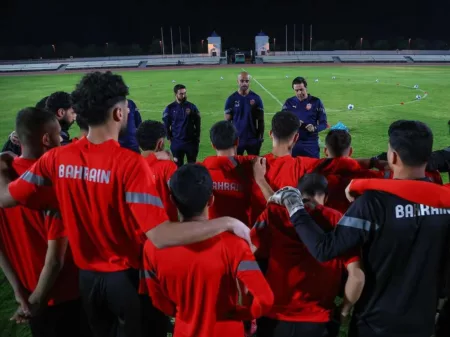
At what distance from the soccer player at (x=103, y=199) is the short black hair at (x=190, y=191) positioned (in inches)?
6.7

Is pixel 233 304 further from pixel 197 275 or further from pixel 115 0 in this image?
pixel 115 0

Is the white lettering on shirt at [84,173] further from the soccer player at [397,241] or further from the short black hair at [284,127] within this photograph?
the short black hair at [284,127]

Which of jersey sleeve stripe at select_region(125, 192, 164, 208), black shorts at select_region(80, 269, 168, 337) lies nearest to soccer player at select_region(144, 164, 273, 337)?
jersey sleeve stripe at select_region(125, 192, 164, 208)

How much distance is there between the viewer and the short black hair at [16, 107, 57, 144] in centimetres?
308

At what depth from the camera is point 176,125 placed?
8781 millimetres

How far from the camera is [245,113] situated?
8570mm

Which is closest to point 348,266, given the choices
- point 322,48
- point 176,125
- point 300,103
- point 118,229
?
point 118,229

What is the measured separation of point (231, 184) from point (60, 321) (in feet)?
6.42

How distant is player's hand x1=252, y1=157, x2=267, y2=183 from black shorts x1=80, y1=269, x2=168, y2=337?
1524 mm

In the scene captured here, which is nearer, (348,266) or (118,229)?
(348,266)

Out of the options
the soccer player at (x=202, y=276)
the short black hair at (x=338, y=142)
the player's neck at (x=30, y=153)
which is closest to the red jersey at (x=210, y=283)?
the soccer player at (x=202, y=276)

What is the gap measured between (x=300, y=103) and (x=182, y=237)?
6.29m

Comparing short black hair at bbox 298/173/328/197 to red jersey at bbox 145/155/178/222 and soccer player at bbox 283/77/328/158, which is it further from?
soccer player at bbox 283/77/328/158

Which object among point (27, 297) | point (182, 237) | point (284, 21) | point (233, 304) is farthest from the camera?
point (284, 21)
